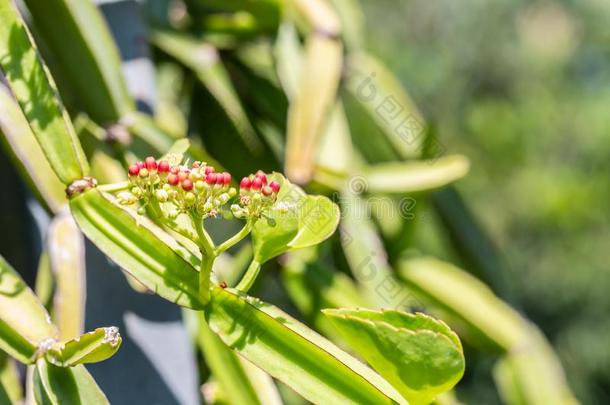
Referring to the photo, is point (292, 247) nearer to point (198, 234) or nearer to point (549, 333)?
point (198, 234)

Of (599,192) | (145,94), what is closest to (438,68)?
(599,192)

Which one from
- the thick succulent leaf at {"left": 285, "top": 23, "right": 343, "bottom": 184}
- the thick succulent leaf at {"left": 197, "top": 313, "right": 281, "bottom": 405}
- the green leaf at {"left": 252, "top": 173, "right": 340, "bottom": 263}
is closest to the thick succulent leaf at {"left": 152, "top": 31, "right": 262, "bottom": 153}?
the thick succulent leaf at {"left": 285, "top": 23, "right": 343, "bottom": 184}

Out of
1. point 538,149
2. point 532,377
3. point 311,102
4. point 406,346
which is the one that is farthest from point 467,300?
point 538,149

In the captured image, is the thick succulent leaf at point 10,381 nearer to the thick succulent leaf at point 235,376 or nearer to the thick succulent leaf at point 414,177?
the thick succulent leaf at point 235,376

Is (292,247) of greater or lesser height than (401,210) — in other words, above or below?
above

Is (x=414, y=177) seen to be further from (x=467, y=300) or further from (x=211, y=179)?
(x=211, y=179)

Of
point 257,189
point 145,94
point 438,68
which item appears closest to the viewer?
point 257,189

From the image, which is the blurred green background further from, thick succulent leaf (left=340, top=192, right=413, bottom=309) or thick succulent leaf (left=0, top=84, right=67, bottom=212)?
thick succulent leaf (left=0, top=84, right=67, bottom=212)

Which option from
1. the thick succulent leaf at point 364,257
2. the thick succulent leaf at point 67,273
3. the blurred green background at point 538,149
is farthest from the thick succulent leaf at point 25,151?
the blurred green background at point 538,149
